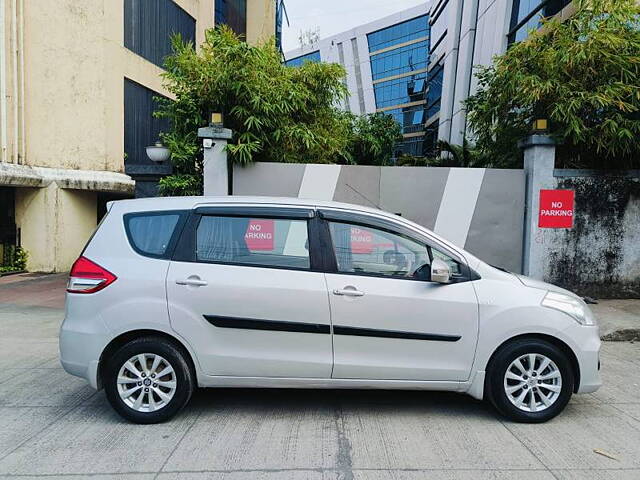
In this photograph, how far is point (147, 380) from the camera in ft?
13.9

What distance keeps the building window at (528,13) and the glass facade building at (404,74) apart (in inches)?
1204

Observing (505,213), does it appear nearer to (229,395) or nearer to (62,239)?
(229,395)

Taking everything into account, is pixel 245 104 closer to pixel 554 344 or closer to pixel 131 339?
pixel 131 339

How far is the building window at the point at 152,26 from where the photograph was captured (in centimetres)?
1590

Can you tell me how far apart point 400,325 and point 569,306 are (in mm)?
1462

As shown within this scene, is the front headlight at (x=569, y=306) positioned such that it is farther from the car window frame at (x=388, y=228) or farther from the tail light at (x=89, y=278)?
the tail light at (x=89, y=278)

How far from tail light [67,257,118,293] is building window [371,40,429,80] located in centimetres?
5897

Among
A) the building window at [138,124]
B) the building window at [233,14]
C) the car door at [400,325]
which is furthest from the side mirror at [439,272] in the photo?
the building window at [233,14]

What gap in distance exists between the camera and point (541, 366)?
170 inches

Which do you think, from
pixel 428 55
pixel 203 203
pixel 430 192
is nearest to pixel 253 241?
pixel 203 203

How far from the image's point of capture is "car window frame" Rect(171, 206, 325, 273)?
170 inches

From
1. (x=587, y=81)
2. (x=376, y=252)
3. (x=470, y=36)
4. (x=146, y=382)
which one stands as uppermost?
(x=470, y=36)

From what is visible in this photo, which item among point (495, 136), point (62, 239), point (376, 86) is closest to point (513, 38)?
point (495, 136)

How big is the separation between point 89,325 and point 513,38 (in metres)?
24.9
